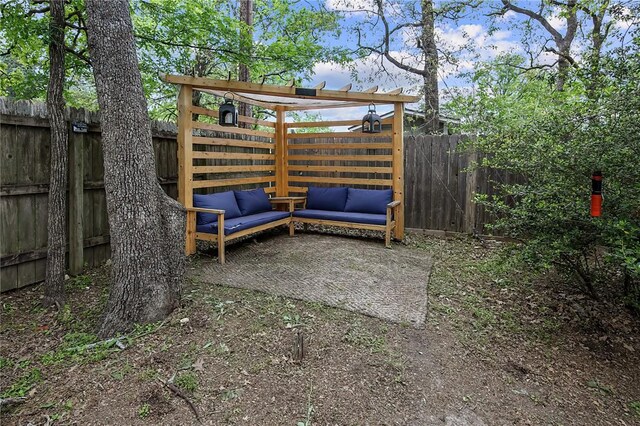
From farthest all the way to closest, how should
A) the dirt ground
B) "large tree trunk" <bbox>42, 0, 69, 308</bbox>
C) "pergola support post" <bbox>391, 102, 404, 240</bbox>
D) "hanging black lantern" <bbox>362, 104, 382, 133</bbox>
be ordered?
"pergola support post" <bbox>391, 102, 404, 240</bbox> → "hanging black lantern" <bbox>362, 104, 382, 133</bbox> → "large tree trunk" <bbox>42, 0, 69, 308</bbox> → the dirt ground

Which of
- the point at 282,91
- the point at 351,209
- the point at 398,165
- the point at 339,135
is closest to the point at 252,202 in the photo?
the point at 351,209

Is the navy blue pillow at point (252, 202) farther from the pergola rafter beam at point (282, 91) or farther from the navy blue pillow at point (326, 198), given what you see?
the pergola rafter beam at point (282, 91)

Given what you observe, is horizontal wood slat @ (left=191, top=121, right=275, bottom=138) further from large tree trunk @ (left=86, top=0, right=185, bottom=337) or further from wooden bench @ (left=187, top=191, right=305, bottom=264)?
large tree trunk @ (left=86, top=0, right=185, bottom=337)

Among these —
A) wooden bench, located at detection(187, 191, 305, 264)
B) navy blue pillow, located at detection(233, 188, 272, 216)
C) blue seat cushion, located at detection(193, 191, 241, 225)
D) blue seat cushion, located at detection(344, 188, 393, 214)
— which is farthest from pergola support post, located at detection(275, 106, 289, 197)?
blue seat cushion, located at detection(193, 191, 241, 225)

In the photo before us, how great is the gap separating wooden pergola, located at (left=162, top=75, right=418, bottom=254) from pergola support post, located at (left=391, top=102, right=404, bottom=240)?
0.01m

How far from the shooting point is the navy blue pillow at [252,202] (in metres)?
5.40

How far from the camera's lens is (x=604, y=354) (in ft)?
8.72

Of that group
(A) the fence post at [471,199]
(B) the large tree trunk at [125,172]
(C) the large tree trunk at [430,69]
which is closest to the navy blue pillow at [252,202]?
(B) the large tree trunk at [125,172]

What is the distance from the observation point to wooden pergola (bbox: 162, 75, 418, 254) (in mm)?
4602

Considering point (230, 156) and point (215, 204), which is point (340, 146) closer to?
point (230, 156)

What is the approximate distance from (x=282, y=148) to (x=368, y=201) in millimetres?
1864

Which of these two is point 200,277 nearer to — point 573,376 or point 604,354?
point 573,376

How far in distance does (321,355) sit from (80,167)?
293cm

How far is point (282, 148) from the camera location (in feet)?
21.5
